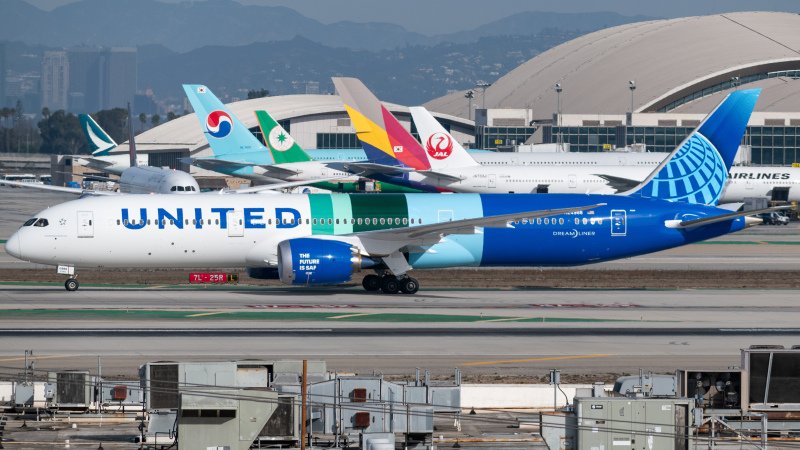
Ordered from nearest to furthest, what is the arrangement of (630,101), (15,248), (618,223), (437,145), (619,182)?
(15,248), (618,223), (437,145), (619,182), (630,101)

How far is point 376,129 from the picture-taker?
217 feet

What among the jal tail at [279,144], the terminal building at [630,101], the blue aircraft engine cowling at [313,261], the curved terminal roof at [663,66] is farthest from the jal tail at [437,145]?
the curved terminal roof at [663,66]

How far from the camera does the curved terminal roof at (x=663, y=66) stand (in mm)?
144000

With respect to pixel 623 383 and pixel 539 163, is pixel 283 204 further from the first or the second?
pixel 539 163

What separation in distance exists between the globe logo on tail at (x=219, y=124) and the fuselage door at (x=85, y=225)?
40.0 meters

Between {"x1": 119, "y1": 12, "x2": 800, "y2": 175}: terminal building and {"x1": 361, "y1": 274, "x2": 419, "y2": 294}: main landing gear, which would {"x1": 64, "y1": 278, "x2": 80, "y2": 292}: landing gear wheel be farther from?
{"x1": 119, "y1": 12, "x2": 800, "y2": 175}: terminal building

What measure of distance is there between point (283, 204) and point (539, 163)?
57074 millimetres

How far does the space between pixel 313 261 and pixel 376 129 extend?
28.1 m

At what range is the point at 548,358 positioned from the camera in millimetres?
28859

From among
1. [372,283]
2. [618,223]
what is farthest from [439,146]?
[372,283]

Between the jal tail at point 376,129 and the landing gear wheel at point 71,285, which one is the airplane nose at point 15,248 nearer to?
the landing gear wheel at point 71,285

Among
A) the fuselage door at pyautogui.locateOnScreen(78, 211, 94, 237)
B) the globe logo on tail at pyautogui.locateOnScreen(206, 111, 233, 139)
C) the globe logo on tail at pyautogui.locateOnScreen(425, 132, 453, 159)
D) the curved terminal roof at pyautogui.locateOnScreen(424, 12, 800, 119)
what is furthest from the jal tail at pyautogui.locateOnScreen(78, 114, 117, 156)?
the fuselage door at pyautogui.locateOnScreen(78, 211, 94, 237)

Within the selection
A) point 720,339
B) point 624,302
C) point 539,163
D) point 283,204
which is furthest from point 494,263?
point 539,163

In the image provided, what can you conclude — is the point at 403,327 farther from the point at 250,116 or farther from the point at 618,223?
the point at 250,116
